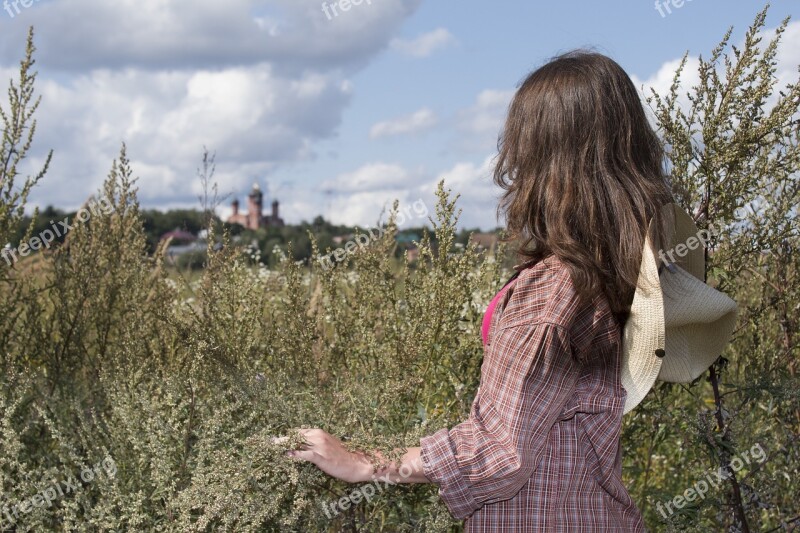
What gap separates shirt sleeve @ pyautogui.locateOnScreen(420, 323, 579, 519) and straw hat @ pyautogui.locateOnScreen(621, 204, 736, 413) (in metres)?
0.19

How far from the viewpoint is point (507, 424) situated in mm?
2066

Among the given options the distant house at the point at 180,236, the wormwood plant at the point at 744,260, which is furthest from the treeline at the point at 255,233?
the wormwood plant at the point at 744,260

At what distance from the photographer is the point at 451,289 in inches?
124

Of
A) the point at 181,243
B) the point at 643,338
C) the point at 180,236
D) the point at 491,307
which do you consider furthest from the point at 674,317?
the point at 181,243

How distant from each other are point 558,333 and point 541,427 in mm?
222

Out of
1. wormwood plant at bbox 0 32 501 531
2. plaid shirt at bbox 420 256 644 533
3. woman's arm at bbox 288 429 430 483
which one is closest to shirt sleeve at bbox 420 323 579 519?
plaid shirt at bbox 420 256 644 533

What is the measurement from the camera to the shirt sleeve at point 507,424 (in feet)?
6.78

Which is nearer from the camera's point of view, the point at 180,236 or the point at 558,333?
the point at 558,333

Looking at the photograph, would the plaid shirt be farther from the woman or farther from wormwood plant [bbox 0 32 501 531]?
wormwood plant [bbox 0 32 501 531]

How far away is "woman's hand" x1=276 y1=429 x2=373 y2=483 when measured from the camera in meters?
2.25

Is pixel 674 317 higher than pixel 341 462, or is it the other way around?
pixel 674 317

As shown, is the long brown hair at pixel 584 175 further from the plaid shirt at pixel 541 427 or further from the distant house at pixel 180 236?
the distant house at pixel 180 236

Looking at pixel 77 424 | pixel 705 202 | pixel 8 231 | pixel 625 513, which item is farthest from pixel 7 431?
pixel 705 202

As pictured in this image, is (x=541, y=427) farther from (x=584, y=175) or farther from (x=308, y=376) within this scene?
(x=308, y=376)
